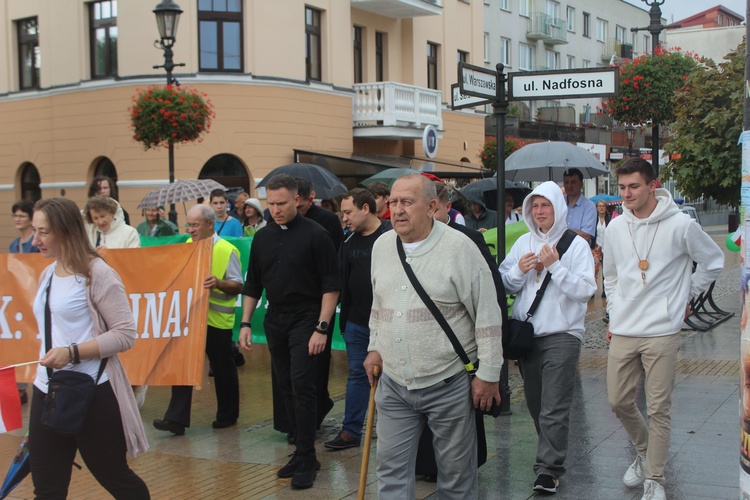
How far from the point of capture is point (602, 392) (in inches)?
332

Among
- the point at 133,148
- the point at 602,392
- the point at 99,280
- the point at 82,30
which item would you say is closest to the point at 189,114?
the point at 133,148

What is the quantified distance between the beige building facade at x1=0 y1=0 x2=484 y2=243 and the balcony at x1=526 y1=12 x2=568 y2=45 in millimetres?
17926

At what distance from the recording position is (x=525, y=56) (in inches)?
1831

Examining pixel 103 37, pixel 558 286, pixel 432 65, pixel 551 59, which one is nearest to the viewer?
pixel 558 286

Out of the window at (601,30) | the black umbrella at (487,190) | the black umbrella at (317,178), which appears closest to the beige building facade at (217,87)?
the black umbrella at (317,178)

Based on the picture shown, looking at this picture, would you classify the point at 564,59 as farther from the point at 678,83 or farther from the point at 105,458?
the point at 105,458

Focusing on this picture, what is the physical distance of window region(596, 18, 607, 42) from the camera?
53562 mm

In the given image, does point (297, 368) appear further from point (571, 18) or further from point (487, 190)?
point (571, 18)

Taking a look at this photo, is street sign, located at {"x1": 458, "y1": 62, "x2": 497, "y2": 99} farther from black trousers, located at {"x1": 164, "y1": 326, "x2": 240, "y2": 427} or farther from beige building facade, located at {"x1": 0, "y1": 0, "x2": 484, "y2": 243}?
beige building facade, located at {"x1": 0, "y1": 0, "x2": 484, "y2": 243}

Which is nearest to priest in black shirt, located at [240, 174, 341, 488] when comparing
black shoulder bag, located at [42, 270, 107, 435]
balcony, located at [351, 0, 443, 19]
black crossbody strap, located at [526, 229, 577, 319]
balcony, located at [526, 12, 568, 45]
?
black crossbody strap, located at [526, 229, 577, 319]

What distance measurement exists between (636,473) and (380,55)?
2424 cm

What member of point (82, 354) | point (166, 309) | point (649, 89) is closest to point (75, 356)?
point (82, 354)

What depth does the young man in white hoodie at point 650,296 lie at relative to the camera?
5.42m

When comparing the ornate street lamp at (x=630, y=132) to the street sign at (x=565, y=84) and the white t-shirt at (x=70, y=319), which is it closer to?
the street sign at (x=565, y=84)
